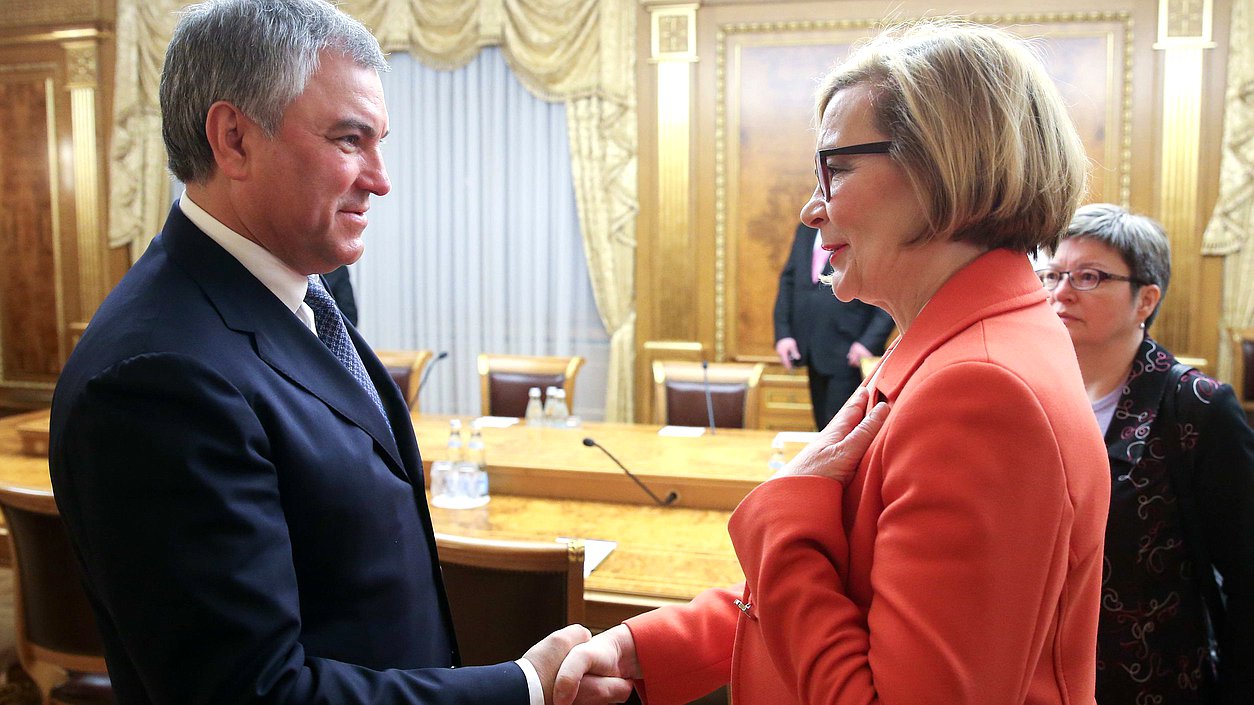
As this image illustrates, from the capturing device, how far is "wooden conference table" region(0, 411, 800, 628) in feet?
7.05

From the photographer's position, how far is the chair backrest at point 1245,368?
15.4 feet

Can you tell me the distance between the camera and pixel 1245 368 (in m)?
4.72

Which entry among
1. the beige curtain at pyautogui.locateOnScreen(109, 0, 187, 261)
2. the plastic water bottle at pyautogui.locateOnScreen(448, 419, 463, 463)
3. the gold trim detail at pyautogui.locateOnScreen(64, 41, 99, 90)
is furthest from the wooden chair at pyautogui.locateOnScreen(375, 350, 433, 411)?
the gold trim detail at pyautogui.locateOnScreen(64, 41, 99, 90)

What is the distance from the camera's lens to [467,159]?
6.47m

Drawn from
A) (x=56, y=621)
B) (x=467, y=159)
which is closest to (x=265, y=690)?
(x=56, y=621)

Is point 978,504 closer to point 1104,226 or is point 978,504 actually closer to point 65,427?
point 65,427

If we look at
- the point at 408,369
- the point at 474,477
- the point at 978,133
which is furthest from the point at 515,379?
the point at 978,133

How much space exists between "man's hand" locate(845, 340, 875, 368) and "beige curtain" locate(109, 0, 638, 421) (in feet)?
5.86

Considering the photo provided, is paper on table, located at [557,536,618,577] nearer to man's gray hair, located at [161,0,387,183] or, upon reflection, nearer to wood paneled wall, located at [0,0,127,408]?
man's gray hair, located at [161,0,387,183]

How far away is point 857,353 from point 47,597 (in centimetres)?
355

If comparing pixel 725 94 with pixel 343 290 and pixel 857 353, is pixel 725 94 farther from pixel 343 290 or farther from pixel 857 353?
pixel 343 290

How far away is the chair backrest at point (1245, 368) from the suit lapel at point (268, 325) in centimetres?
478

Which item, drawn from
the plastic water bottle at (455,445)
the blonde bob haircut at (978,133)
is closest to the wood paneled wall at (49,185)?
the plastic water bottle at (455,445)

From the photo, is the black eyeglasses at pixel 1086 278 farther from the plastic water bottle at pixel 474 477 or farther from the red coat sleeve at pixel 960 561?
the plastic water bottle at pixel 474 477
